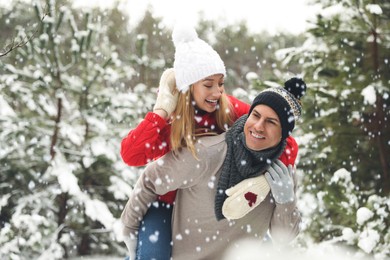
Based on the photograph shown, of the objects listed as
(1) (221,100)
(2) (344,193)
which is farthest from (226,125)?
(2) (344,193)

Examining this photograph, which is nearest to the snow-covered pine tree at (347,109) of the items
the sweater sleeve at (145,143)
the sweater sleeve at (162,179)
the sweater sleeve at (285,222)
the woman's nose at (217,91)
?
the sweater sleeve at (285,222)

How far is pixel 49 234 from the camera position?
→ 24.3 feet

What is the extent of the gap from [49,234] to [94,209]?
73 cm

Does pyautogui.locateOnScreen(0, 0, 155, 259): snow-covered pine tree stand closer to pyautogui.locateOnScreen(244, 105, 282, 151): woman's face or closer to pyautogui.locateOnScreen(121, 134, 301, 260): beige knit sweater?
pyautogui.locateOnScreen(121, 134, 301, 260): beige knit sweater

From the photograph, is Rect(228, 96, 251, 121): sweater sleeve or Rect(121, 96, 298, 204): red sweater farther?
Rect(228, 96, 251, 121): sweater sleeve

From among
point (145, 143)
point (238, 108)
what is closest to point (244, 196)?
point (145, 143)

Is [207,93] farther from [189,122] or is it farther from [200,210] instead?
[200,210]

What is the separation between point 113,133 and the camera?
786 centimetres

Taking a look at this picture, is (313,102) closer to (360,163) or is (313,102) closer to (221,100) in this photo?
(360,163)

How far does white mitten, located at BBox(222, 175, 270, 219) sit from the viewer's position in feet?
8.86

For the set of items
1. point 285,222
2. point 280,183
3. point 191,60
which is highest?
point 191,60

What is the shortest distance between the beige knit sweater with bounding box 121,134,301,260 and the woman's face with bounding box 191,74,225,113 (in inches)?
7.6

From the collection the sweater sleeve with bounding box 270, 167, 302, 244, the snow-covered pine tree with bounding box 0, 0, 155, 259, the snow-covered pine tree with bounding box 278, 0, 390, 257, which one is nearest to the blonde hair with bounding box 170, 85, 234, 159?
the sweater sleeve with bounding box 270, 167, 302, 244

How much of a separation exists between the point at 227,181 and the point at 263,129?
350mm
